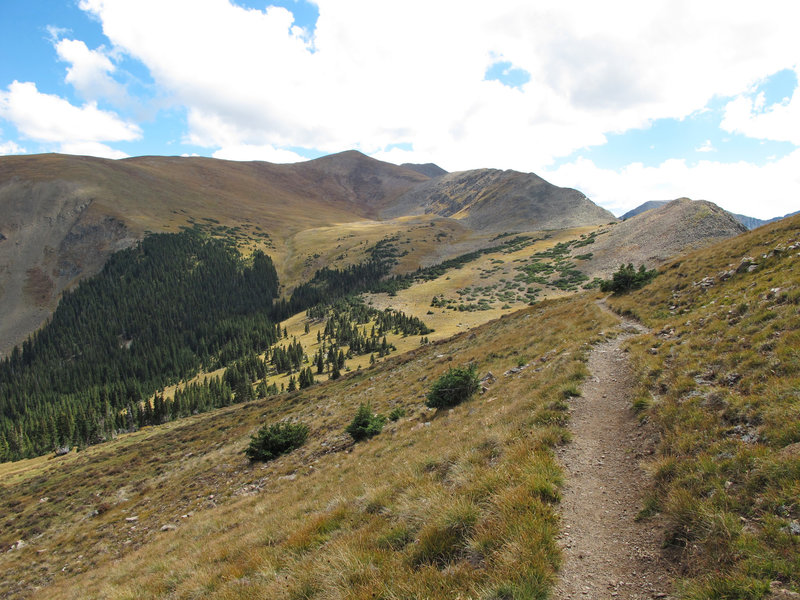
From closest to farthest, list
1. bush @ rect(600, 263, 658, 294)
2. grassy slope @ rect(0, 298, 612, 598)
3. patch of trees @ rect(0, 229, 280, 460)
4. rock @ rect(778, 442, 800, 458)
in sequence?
1. rock @ rect(778, 442, 800, 458)
2. grassy slope @ rect(0, 298, 612, 598)
3. bush @ rect(600, 263, 658, 294)
4. patch of trees @ rect(0, 229, 280, 460)

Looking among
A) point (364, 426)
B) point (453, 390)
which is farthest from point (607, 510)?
point (364, 426)

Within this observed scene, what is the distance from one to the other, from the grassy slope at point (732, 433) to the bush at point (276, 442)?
19815mm

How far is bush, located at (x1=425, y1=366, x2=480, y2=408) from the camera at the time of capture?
17.9 metres

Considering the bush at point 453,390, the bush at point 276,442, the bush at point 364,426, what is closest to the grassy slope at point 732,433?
the bush at point 453,390

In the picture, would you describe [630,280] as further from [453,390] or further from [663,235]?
[663,235]

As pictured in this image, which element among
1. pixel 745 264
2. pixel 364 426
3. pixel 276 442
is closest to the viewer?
pixel 364 426

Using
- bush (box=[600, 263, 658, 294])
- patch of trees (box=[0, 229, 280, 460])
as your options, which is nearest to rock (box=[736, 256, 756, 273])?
bush (box=[600, 263, 658, 294])

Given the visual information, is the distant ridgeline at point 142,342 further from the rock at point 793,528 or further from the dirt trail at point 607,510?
the rock at point 793,528

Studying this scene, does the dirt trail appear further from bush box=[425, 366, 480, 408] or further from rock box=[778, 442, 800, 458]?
bush box=[425, 366, 480, 408]

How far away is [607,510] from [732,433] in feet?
10.4

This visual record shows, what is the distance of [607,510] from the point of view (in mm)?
6488

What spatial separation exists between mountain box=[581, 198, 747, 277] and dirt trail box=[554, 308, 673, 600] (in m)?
79.2

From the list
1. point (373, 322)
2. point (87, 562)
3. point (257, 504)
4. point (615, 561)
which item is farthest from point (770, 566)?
point (373, 322)

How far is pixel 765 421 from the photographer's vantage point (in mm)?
6742
